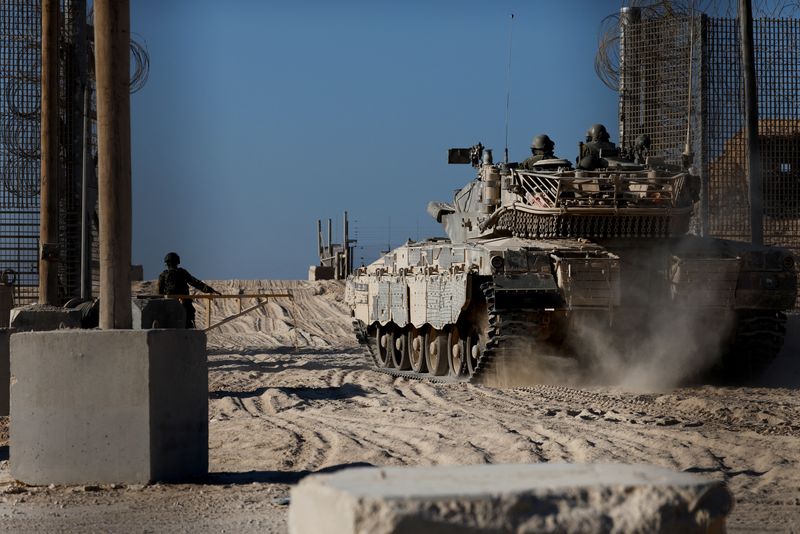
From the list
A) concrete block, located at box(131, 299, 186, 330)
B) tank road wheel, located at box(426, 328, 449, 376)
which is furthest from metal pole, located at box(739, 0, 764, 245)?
concrete block, located at box(131, 299, 186, 330)

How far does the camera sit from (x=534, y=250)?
14.8m

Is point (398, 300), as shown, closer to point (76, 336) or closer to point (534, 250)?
point (534, 250)

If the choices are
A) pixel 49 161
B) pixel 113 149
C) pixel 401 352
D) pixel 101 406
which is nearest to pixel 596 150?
pixel 401 352

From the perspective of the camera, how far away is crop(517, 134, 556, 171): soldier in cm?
1731

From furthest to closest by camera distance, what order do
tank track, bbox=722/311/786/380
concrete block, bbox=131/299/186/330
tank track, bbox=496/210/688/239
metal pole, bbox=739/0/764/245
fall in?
metal pole, bbox=739/0/764/245
tank track, bbox=496/210/688/239
tank track, bbox=722/311/786/380
concrete block, bbox=131/299/186/330

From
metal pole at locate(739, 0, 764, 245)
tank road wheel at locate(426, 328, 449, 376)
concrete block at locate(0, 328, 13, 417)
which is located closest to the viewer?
concrete block at locate(0, 328, 13, 417)

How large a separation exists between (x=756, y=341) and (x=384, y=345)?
6143 millimetres

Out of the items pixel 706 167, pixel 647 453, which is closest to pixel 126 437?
pixel 647 453

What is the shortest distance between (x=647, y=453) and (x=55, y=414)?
12.7 feet

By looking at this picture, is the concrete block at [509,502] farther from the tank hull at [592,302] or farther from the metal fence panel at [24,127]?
the metal fence panel at [24,127]

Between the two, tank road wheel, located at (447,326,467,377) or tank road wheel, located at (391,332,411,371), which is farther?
tank road wheel, located at (391,332,411,371)

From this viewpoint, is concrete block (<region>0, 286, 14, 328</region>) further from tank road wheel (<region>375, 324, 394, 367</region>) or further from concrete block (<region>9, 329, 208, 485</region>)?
concrete block (<region>9, 329, 208, 485</region>)

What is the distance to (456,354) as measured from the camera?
16.5 meters

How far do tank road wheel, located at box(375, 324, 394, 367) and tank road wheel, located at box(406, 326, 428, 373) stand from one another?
829mm
